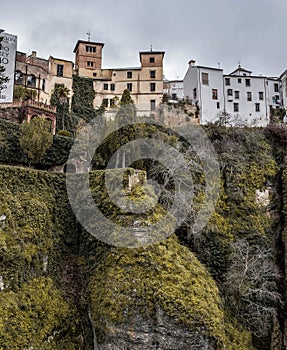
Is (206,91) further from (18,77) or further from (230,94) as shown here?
(18,77)

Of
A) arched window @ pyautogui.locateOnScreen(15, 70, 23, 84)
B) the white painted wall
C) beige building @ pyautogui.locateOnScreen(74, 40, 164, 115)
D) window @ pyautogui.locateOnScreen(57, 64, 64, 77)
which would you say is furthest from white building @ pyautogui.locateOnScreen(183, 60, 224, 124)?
arched window @ pyautogui.locateOnScreen(15, 70, 23, 84)

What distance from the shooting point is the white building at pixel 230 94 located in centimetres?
4612

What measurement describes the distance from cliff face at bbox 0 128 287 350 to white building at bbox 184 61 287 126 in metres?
18.6

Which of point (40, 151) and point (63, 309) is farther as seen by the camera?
point (40, 151)

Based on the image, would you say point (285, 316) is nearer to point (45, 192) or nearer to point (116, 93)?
point (45, 192)

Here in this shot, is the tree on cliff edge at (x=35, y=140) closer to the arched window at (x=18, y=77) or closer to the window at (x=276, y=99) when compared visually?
the arched window at (x=18, y=77)

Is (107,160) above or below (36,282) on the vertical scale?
above

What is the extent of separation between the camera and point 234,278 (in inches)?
960

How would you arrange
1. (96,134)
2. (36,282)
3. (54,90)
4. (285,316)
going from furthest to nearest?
(54,90)
(96,134)
(285,316)
(36,282)

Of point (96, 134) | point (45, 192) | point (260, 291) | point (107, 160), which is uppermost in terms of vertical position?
point (96, 134)

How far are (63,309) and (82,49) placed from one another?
36.2 metres

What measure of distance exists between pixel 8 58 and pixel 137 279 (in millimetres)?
27636

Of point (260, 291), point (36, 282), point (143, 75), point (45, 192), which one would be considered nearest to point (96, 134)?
point (45, 192)

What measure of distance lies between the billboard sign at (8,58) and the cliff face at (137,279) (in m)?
16.4
